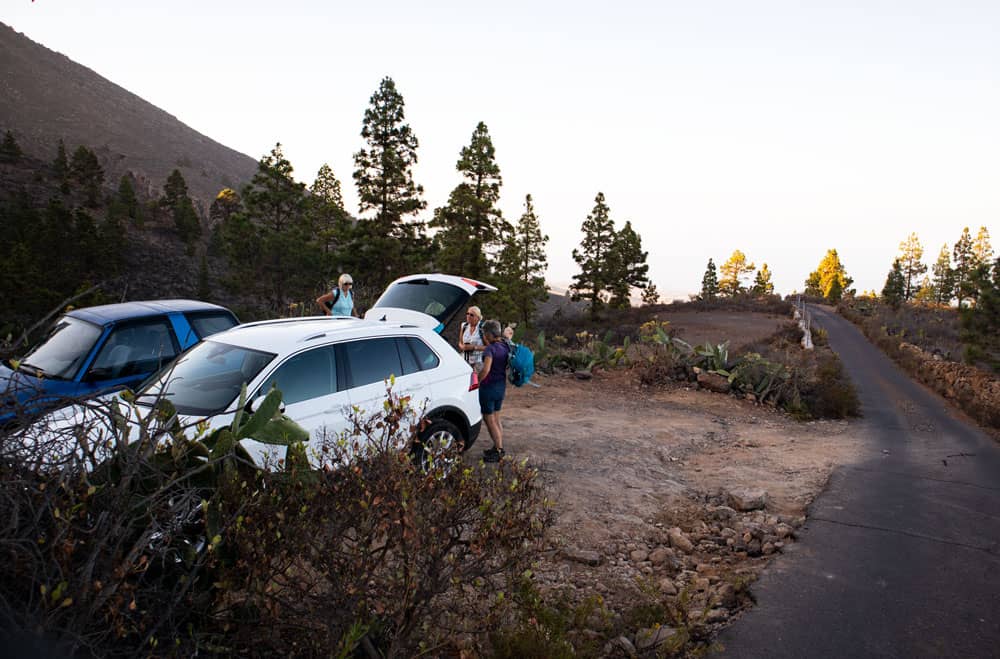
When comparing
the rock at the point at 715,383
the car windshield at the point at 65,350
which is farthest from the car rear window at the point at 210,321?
the rock at the point at 715,383

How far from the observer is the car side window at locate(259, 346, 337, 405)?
15.6ft

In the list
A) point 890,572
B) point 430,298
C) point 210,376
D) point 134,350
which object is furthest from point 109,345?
point 890,572

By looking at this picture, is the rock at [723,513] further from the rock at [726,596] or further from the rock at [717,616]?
the rock at [717,616]

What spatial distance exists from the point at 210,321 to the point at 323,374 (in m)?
3.13

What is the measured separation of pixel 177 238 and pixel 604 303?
38860 millimetres

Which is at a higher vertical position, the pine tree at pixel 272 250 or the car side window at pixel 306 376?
the pine tree at pixel 272 250

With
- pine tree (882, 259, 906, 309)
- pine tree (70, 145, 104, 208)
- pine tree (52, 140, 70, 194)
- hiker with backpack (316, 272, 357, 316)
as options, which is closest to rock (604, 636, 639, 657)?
hiker with backpack (316, 272, 357, 316)

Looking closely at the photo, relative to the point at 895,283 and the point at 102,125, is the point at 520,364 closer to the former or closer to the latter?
the point at 895,283

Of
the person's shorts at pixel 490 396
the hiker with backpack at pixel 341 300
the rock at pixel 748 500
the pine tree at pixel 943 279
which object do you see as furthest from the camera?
the pine tree at pixel 943 279

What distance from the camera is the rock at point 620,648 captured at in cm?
341

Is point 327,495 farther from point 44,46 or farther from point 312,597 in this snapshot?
point 44,46

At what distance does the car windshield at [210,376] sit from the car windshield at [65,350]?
169 cm

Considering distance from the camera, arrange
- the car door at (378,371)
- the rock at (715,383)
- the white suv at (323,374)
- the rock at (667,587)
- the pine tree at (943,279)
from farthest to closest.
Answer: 1. the pine tree at (943,279)
2. the rock at (715,383)
3. the car door at (378,371)
4. the white suv at (323,374)
5. the rock at (667,587)

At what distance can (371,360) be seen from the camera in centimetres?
551
